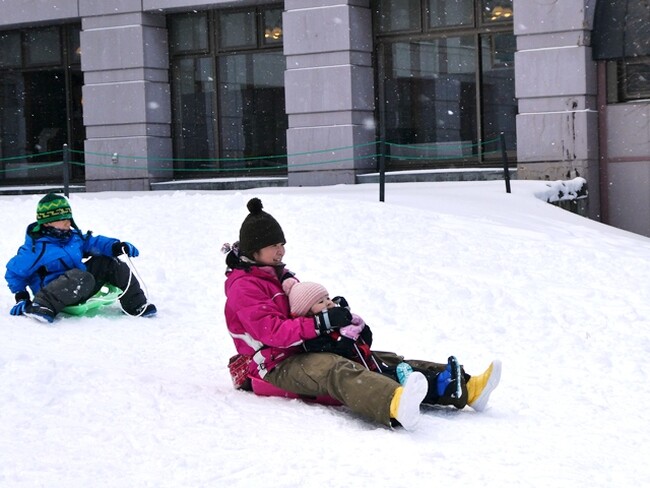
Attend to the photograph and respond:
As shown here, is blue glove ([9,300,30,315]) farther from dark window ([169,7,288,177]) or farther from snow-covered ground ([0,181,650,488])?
dark window ([169,7,288,177])

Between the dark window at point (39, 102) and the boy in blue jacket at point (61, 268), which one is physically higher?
the dark window at point (39, 102)

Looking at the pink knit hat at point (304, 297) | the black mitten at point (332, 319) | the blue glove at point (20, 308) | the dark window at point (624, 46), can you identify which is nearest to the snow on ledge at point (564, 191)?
the dark window at point (624, 46)

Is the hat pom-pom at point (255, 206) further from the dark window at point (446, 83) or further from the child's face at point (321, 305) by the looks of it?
the dark window at point (446, 83)

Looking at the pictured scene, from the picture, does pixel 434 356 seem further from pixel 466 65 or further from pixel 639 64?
pixel 466 65

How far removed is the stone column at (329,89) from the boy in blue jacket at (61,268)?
34.9 ft

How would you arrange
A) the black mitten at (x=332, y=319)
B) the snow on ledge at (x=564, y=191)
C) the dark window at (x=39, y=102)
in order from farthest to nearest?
the dark window at (x=39, y=102)
the snow on ledge at (x=564, y=191)
the black mitten at (x=332, y=319)

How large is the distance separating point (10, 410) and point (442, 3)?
50.8ft

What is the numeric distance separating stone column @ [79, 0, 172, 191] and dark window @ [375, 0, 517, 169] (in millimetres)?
4494

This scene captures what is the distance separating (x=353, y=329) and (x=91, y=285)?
11.6 ft

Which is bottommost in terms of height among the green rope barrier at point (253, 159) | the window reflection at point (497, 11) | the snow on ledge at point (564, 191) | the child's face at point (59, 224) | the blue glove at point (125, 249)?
the blue glove at point (125, 249)

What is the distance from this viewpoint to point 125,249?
9281mm

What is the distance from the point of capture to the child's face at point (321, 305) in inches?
252

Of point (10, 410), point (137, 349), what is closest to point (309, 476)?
point (10, 410)

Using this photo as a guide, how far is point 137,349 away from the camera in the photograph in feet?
27.1
